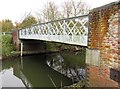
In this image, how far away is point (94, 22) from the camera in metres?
5.86

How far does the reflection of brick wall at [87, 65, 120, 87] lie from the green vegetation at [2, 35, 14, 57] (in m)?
14.4

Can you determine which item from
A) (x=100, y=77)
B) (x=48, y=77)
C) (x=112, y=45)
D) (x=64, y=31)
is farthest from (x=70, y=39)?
(x=112, y=45)

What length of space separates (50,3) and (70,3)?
3472 mm

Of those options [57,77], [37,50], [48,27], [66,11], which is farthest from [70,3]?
[57,77]

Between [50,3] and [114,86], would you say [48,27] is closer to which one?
[114,86]

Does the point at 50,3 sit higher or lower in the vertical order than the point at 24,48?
higher

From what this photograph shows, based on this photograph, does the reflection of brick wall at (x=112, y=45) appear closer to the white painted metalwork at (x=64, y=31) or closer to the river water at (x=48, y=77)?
the river water at (x=48, y=77)

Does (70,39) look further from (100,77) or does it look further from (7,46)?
(7,46)

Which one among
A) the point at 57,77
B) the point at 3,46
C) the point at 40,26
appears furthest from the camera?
the point at 3,46

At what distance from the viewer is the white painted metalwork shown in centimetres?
847

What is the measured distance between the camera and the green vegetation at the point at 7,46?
19.2 metres

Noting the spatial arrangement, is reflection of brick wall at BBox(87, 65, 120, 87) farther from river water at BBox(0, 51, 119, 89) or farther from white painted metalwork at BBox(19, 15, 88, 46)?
white painted metalwork at BBox(19, 15, 88, 46)

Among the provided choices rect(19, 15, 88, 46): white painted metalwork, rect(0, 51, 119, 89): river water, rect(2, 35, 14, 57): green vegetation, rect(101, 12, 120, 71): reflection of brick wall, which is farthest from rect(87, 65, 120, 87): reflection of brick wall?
rect(2, 35, 14, 57): green vegetation

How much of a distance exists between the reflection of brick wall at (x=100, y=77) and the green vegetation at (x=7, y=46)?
14.4 meters
